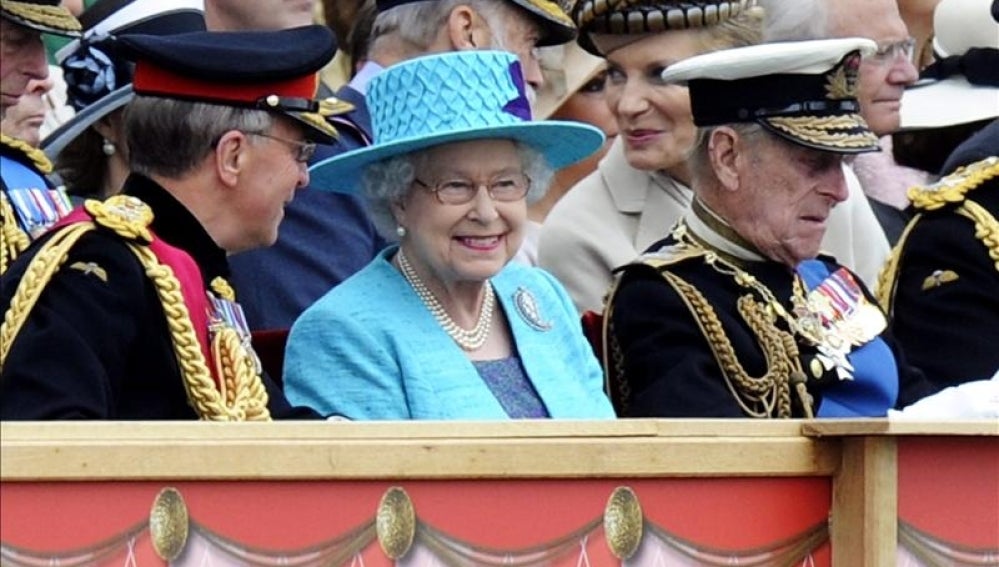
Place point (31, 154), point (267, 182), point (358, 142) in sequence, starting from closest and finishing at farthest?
point (267, 182) → point (31, 154) → point (358, 142)

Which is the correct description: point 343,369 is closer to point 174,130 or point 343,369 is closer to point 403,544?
point 174,130

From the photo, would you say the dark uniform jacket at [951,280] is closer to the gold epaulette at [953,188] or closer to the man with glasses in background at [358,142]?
the gold epaulette at [953,188]

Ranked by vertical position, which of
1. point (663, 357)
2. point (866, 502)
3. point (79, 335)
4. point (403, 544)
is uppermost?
point (79, 335)

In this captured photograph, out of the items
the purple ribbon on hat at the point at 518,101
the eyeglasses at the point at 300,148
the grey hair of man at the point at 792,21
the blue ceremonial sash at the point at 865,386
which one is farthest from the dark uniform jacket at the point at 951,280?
the eyeglasses at the point at 300,148

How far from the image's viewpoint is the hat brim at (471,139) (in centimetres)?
555

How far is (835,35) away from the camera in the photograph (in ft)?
24.4

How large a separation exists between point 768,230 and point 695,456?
1.51 m

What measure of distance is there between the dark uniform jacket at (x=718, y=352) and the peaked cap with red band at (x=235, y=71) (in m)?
0.81

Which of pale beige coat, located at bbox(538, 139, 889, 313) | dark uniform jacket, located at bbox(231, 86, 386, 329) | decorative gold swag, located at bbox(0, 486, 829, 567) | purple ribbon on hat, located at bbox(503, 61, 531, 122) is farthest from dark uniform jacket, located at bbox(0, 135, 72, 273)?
pale beige coat, located at bbox(538, 139, 889, 313)

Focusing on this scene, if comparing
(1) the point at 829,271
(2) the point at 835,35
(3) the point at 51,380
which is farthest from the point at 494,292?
(2) the point at 835,35

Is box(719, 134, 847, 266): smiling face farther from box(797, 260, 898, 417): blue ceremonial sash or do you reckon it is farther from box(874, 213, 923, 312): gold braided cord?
box(874, 213, 923, 312): gold braided cord

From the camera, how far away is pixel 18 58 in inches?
213

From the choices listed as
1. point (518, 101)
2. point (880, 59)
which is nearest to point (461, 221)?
point (518, 101)

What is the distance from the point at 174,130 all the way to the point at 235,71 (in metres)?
0.16
